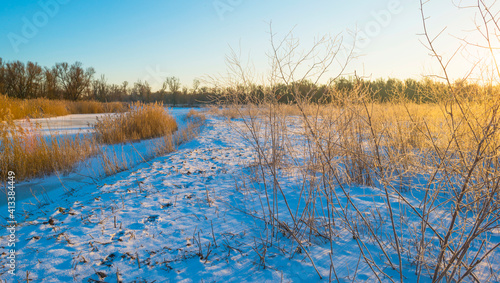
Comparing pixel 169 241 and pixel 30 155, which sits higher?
pixel 30 155

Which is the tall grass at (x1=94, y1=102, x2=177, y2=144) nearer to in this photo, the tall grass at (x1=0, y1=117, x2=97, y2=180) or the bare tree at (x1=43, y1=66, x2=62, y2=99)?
the tall grass at (x1=0, y1=117, x2=97, y2=180)

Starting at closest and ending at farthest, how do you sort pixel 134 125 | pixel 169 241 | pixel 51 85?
pixel 169 241, pixel 134 125, pixel 51 85

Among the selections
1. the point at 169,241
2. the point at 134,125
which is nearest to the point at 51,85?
the point at 134,125

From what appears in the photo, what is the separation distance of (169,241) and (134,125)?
623 centimetres

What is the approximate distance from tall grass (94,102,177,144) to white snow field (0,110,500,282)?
360 cm

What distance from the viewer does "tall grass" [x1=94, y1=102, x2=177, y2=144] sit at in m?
6.91

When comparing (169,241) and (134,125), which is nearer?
(169,241)

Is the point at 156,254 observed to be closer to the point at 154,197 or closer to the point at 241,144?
the point at 154,197

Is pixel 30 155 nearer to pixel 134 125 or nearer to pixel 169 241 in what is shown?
pixel 134 125

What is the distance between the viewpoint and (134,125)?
25.0 ft

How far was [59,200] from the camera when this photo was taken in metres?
3.24

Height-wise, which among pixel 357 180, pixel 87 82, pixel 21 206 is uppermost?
pixel 87 82

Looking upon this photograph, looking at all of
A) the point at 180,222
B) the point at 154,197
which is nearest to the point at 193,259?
the point at 180,222

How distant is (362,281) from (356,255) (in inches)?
11.2
